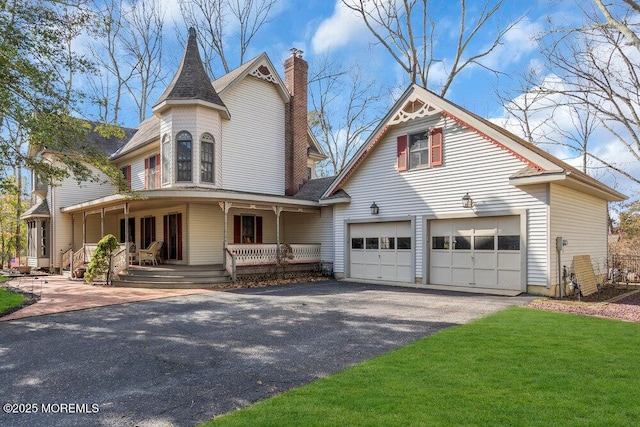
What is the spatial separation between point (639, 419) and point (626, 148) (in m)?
24.5

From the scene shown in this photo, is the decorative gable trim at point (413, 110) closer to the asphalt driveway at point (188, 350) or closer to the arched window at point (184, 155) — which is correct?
the asphalt driveway at point (188, 350)

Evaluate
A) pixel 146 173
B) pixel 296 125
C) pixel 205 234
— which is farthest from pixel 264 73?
pixel 205 234

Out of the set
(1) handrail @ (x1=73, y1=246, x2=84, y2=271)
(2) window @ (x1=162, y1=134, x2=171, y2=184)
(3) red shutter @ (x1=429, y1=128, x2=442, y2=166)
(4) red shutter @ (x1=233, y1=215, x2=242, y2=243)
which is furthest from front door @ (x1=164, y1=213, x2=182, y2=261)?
(3) red shutter @ (x1=429, y1=128, x2=442, y2=166)

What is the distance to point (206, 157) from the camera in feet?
53.4

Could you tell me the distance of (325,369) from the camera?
16.6 feet

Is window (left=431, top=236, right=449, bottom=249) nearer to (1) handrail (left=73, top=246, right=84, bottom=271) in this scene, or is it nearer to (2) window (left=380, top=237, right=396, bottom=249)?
(2) window (left=380, top=237, right=396, bottom=249)

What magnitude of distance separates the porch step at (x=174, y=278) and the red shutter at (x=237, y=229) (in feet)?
9.93

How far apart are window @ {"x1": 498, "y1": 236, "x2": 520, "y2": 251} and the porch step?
30.0ft

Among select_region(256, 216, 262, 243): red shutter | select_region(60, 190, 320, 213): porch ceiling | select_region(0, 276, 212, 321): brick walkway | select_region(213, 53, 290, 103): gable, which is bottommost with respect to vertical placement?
select_region(0, 276, 212, 321): brick walkway

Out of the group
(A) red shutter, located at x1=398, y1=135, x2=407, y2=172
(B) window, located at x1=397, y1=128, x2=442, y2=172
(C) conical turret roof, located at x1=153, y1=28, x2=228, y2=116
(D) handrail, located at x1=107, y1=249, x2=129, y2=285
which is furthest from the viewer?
(C) conical turret roof, located at x1=153, y1=28, x2=228, y2=116

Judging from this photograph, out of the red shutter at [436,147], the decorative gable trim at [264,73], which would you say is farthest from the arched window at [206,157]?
the red shutter at [436,147]

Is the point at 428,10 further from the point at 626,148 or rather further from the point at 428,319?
the point at 428,319

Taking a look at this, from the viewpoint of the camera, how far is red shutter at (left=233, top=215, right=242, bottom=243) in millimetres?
17453

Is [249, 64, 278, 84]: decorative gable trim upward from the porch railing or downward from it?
upward
